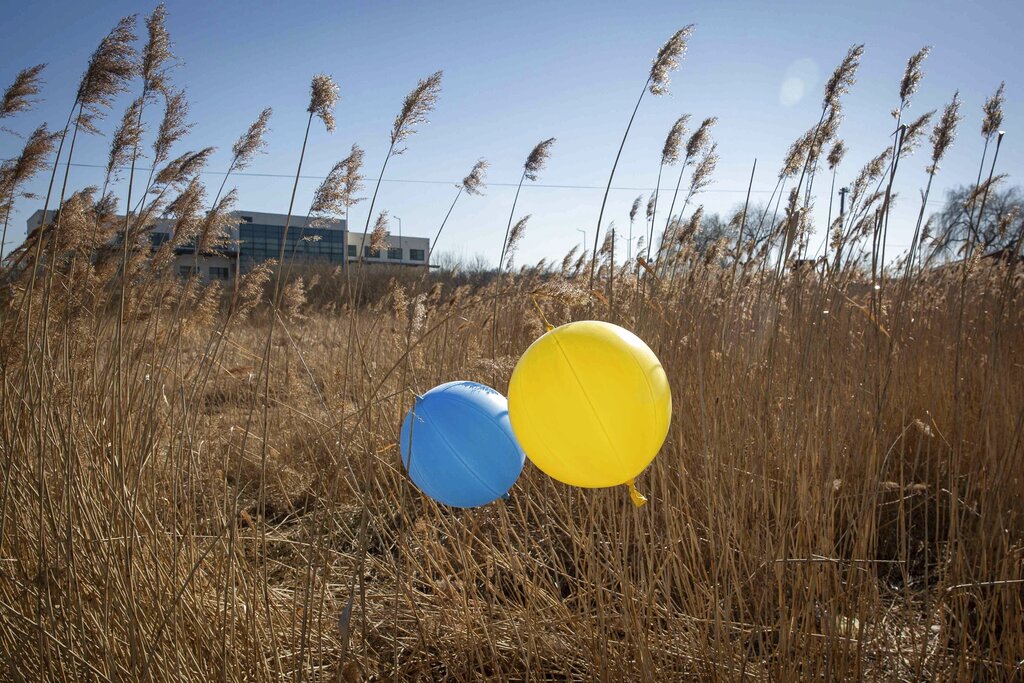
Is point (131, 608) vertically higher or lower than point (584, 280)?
lower

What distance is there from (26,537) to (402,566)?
1.12m

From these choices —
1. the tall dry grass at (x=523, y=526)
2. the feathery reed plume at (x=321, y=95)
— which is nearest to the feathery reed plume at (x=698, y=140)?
the tall dry grass at (x=523, y=526)

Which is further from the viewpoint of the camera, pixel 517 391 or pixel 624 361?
pixel 517 391

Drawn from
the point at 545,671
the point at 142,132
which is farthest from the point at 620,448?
the point at 142,132

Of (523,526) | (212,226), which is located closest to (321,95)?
(212,226)

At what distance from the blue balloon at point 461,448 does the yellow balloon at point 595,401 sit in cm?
22

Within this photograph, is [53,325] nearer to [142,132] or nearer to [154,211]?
[154,211]

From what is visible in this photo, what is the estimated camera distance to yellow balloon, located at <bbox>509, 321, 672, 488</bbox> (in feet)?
3.57

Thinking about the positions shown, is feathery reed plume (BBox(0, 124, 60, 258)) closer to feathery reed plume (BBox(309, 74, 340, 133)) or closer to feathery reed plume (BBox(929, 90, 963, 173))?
feathery reed plume (BBox(309, 74, 340, 133))

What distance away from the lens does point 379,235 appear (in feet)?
6.72

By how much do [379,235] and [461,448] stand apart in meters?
1.03

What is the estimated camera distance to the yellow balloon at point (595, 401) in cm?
109

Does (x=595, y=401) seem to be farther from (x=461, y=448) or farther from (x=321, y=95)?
(x=321, y=95)

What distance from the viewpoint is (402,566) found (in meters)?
2.05
